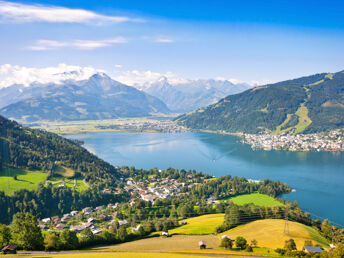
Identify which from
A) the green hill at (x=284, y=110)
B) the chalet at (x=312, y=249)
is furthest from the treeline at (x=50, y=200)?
the green hill at (x=284, y=110)

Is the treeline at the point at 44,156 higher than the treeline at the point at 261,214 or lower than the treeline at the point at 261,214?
higher

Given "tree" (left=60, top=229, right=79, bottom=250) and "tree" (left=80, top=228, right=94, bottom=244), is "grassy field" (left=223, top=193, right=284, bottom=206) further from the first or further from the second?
"tree" (left=60, top=229, right=79, bottom=250)

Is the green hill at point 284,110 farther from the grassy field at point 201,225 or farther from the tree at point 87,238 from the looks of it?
the tree at point 87,238

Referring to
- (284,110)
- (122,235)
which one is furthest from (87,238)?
(284,110)

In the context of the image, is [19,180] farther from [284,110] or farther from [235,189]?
[284,110]

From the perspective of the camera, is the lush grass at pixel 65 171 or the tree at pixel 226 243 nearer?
the tree at pixel 226 243

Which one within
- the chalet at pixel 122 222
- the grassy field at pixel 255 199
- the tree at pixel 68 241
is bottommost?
the chalet at pixel 122 222
